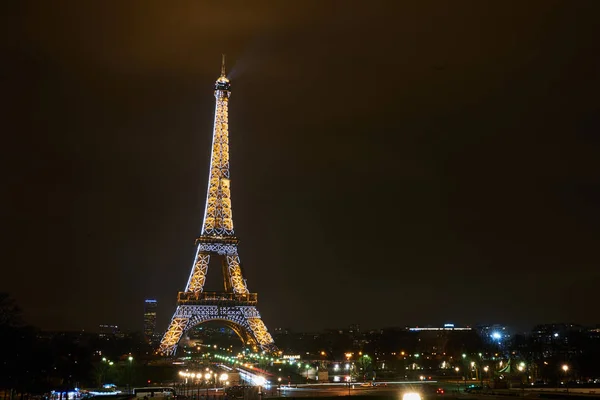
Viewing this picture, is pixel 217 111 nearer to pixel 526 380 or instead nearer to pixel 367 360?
pixel 367 360

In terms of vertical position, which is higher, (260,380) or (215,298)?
(215,298)

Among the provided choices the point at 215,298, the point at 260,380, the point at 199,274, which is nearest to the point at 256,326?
the point at 215,298

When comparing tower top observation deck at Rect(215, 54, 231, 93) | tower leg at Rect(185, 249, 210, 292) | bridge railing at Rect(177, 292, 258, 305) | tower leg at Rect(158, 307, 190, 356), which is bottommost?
tower leg at Rect(158, 307, 190, 356)

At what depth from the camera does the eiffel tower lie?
350 feet

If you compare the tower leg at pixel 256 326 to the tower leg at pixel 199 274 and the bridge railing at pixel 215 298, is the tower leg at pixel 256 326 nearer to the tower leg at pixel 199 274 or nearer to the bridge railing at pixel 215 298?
the bridge railing at pixel 215 298

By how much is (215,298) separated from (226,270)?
547 cm

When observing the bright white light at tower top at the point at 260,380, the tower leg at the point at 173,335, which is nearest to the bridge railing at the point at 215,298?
the tower leg at the point at 173,335

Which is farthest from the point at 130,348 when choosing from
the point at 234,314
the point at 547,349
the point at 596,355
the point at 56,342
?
the point at 596,355

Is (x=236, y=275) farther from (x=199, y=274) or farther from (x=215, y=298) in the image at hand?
(x=199, y=274)

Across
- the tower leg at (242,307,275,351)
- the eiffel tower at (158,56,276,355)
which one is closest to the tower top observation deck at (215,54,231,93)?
the eiffel tower at (158,56,276,355)

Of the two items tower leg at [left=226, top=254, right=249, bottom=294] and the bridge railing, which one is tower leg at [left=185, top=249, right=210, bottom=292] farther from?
tower leg at [left=226, top=254, right=249, bottom=294]

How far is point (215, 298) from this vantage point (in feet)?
353

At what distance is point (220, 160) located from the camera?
358 feet

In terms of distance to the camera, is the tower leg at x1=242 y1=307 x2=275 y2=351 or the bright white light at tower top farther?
the tower leg at x1=242 y1=307 x2=275 y2=351
